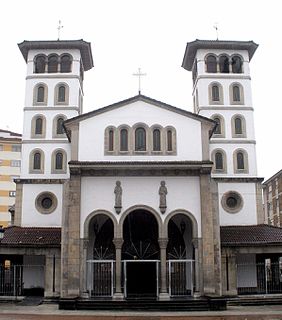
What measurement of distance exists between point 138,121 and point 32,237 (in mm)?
10466

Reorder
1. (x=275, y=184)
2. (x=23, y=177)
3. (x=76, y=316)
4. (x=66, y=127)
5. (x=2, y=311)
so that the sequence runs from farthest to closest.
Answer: (x=275, y=184) < (x=23, y=177) < (x=66, y=127) < (x=2, y=311) < (x=76, y=316)

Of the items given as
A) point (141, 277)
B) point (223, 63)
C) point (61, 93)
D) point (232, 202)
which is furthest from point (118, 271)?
point (223, 63)

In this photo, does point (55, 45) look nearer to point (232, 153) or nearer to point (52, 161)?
point (52, 161)

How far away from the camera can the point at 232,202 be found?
119ft

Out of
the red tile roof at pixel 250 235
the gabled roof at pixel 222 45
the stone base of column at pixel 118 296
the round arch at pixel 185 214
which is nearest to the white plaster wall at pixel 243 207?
the red tile roof at pixel 250 235

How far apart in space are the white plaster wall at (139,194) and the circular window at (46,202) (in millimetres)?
8495

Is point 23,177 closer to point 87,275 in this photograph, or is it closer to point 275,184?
point 87,275

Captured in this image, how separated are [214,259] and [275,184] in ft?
138

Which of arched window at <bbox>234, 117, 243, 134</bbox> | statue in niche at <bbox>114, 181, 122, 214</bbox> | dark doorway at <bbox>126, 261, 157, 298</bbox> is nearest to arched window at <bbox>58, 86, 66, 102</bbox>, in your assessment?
statue in niche at <bbox>114, 181, 122, 214</bbox>

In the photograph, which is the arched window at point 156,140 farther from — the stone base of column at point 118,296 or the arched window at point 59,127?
the arched window at point 59,127

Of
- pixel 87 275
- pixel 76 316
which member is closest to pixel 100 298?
pixel 87 275

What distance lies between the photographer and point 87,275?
2764 centimetres

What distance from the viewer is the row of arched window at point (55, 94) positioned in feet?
126

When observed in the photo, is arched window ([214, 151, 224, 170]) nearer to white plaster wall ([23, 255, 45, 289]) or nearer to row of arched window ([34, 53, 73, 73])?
row of arched window ([34, 53, 73, 73])
